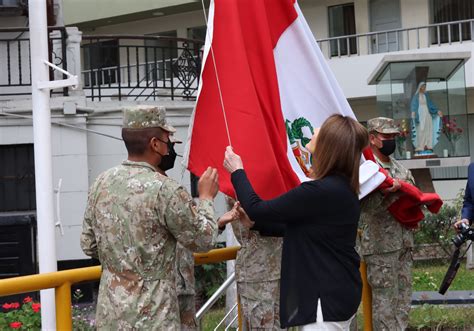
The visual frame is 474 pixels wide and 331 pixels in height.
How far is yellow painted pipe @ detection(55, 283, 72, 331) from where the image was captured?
4566 mm

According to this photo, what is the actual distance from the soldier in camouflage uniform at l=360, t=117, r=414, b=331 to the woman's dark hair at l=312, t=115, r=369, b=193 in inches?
92.5

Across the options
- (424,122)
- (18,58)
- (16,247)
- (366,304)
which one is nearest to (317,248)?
(366,304)

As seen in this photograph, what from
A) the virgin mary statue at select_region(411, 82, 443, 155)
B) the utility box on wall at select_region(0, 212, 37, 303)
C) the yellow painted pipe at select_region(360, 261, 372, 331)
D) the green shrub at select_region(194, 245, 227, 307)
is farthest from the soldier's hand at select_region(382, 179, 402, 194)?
the virgin mary statue at select_region(411, 82, 443, 155)

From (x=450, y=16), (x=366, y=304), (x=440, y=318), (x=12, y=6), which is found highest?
(x=450, y=16)

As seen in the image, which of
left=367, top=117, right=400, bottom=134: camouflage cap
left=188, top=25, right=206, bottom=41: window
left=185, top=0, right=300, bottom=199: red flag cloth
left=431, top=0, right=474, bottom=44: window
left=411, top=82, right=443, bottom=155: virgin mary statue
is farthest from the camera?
left=188, top=25, right=206, bottom=41: window

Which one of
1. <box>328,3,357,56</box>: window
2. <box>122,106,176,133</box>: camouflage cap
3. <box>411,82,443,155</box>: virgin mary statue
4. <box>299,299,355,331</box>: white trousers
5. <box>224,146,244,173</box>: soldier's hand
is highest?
<box>328,3,357,56</box>: window

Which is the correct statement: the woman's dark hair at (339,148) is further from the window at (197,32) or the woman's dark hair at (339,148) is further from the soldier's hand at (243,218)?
the window at (197,32)

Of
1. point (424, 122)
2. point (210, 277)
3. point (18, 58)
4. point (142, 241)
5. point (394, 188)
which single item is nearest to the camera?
point (142, 241)

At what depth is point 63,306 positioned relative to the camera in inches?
180

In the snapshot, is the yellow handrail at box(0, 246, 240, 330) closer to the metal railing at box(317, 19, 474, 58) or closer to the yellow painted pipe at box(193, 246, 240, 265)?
the yellow painted pipe at box(193, 246, 240, 265)

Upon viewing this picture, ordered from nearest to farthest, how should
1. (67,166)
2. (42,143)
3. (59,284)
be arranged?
(59,284), (42,143), (67,166)

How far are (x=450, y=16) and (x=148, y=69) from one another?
473 inches

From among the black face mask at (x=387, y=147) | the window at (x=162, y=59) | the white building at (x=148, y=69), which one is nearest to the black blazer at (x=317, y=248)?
the black face mask at (x=387, y=147)

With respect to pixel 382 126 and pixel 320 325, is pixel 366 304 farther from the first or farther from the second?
pixel 320 325
